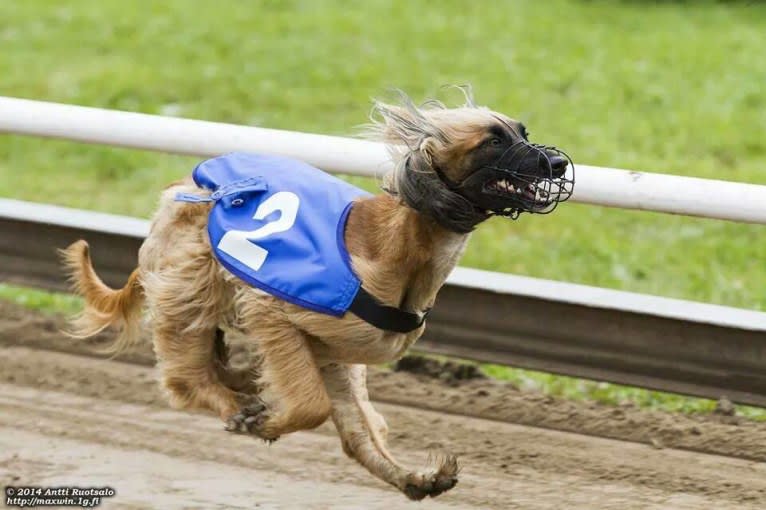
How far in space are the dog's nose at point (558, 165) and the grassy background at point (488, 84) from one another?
2.14 meters

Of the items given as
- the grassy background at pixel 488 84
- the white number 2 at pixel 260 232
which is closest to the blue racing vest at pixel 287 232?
the white number 2 at pixel 260 232

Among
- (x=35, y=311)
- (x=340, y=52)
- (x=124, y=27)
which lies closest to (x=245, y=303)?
(x=35, y=311)

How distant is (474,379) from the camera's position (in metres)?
5.49

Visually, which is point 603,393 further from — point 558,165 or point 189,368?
point 558,165

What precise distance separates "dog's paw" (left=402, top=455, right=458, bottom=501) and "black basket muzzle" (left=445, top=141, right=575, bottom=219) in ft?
2.75

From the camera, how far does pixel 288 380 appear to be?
155 inches

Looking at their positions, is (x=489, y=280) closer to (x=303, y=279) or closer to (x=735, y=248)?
(x=303, y=279)

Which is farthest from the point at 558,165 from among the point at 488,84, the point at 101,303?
the point at 488,84

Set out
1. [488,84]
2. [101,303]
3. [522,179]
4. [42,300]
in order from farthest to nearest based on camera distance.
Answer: [488,84]
[42,300]
[101,303]
[522,179]

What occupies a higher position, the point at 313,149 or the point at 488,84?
the point at 488,84

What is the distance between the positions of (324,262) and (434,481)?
74cm

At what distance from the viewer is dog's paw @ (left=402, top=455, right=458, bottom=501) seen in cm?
A: 406

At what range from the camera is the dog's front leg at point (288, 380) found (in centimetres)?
393

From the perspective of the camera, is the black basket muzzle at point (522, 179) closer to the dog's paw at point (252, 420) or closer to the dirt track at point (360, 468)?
the dog's paw at point (252, 420)
